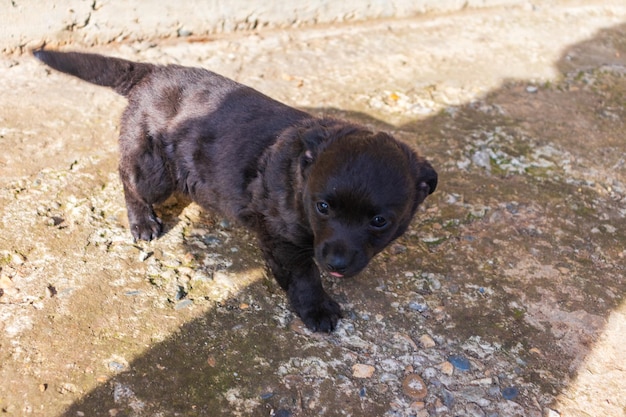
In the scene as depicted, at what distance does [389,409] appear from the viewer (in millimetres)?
3076

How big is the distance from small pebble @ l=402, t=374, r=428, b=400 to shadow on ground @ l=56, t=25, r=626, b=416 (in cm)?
1

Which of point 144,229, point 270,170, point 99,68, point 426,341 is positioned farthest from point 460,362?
point 99,68

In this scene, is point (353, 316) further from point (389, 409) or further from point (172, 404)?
point (172, 404)

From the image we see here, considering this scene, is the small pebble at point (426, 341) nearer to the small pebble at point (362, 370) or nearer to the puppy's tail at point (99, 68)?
the small pebble at point (362, 370)

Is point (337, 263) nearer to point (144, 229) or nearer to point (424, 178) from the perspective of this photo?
point (424, 178)

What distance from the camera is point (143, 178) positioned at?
3979 mm

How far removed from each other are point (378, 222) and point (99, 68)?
2.04 metres

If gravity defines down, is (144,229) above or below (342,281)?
above

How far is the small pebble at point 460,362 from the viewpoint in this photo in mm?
3311

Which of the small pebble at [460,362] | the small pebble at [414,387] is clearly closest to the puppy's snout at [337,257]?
the small pebble at [414,387]

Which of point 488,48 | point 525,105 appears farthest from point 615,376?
point 488,48

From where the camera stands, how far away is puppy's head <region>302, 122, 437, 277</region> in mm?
3080

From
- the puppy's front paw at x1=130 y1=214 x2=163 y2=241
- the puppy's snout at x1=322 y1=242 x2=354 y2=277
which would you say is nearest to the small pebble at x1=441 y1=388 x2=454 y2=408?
the puppy's snout at x1=322 y1=242 x2=354 y2=277

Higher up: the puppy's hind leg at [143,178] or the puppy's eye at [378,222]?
the puppy's eye at [378,222]
